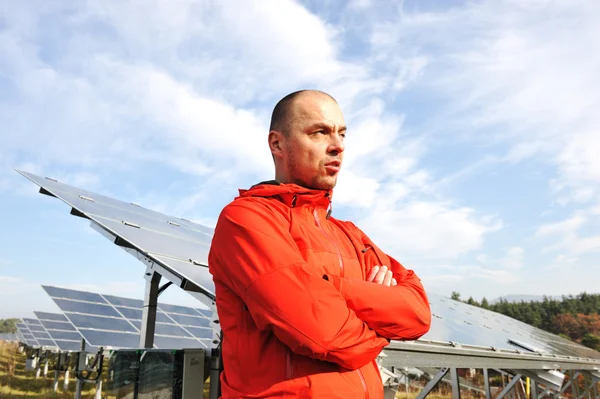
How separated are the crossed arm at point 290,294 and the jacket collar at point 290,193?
0.40ft

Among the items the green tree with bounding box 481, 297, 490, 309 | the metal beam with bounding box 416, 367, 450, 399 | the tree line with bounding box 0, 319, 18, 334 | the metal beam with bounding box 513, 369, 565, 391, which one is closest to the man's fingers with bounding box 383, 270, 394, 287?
the metal beam with bounding box 416, 367, 450, 399

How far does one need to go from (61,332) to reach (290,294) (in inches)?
718

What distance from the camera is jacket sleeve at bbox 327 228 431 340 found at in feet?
5.22

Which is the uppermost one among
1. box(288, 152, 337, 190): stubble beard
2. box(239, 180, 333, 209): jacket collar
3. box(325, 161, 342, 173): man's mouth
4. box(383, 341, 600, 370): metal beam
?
box(325, 161, 342, 173): man's mouth

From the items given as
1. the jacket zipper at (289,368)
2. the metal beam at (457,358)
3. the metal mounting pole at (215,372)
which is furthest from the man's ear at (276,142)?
the metal beam at (457,358)

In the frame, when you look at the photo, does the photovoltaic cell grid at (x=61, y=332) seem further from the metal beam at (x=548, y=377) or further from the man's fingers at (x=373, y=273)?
the man's fingers at (x=373, y=273)

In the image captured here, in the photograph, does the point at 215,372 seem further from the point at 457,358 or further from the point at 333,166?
the point at 457,358

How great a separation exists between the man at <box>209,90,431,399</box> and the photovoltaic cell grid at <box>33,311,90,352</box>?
550 inches

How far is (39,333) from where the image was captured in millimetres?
20906

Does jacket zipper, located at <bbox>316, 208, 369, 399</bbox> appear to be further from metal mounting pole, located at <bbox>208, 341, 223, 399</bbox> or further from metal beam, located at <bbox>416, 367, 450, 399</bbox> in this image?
metal beam, located at <bbox>416, 367, 450, 399</bbox>

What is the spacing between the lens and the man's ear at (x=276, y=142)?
1936mm

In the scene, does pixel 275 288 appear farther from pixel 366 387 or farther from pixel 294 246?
pixel 366 387

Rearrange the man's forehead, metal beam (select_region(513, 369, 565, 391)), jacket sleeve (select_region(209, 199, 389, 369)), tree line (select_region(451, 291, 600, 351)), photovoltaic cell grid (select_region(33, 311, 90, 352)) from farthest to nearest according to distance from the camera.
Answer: tree line (select_region(451, 291, 600, 351))
photovoltaic cell grid (select_region(33, 311, 90, 352))
metal beam (select_region(513, 369, 565, 391))
the man's forehead
jacket sleeve (select_region(209, 199, 389, 369))

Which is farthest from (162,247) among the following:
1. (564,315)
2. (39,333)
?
(564,315)
